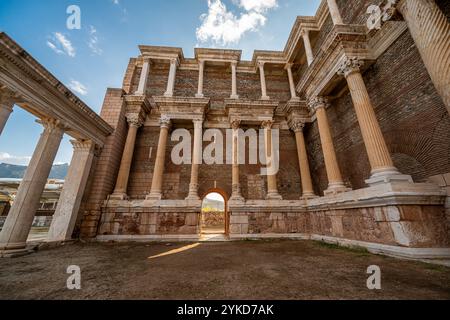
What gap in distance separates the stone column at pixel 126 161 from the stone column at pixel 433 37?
38.7ft

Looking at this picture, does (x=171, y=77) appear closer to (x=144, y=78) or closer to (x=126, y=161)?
(x=144, y=78)

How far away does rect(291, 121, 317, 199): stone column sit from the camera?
9466 mm

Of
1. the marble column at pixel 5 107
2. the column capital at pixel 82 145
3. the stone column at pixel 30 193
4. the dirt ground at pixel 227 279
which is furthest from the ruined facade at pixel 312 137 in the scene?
the marble column at pixel 5 107

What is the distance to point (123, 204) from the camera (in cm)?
847

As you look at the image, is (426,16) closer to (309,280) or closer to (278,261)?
(309,280)

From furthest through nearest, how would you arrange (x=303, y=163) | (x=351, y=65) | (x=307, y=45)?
(x=307, y=45) < (x=303, y=163) < (x=351, y=65)

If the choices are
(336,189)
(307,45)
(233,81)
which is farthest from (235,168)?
(307,45)

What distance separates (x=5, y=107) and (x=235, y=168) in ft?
28.4

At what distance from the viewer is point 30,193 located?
5.68 m

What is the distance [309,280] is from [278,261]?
1395 mm

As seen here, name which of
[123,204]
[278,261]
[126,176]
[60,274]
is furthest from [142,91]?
[278,261]

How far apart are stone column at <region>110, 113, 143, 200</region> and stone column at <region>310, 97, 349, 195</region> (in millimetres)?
9951

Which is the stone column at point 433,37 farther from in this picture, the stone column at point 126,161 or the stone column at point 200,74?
the stone column at point 126,161

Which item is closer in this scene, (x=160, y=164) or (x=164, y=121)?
(x=160, y=164)
